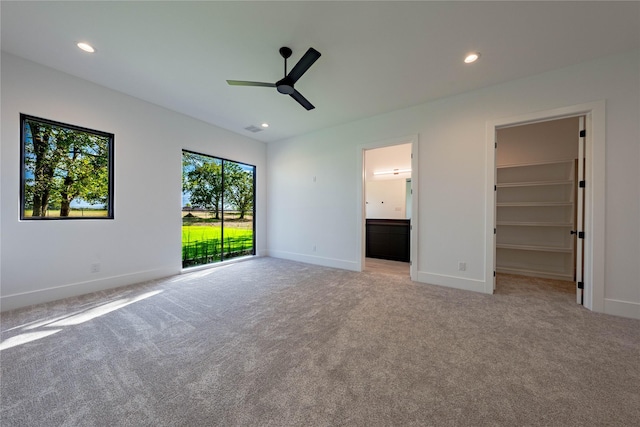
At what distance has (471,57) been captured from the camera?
8.43 feet

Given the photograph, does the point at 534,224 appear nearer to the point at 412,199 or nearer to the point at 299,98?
the point at 412,199

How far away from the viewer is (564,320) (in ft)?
7.79

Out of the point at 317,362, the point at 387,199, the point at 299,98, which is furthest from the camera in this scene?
the point at 387,199

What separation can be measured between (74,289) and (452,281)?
5270 mm

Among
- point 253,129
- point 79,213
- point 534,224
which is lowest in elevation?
point 534,224

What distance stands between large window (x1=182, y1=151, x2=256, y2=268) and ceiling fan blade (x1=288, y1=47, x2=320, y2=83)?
9.98 ft

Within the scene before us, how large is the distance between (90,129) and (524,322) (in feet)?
A: 19.2

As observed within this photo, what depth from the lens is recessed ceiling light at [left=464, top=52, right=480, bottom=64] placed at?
2.52 meters

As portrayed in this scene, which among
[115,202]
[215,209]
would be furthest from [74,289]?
[215,209]

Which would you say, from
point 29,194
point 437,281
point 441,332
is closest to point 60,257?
point 29,194

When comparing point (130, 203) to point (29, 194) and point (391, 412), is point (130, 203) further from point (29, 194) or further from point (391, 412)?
point (391, 412)

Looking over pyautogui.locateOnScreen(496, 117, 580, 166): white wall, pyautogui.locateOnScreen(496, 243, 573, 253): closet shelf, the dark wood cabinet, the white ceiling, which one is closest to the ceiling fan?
the white ceiling

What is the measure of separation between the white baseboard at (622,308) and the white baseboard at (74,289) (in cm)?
605

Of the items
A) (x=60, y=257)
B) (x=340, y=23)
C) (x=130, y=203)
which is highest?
(x=340, y=23)
